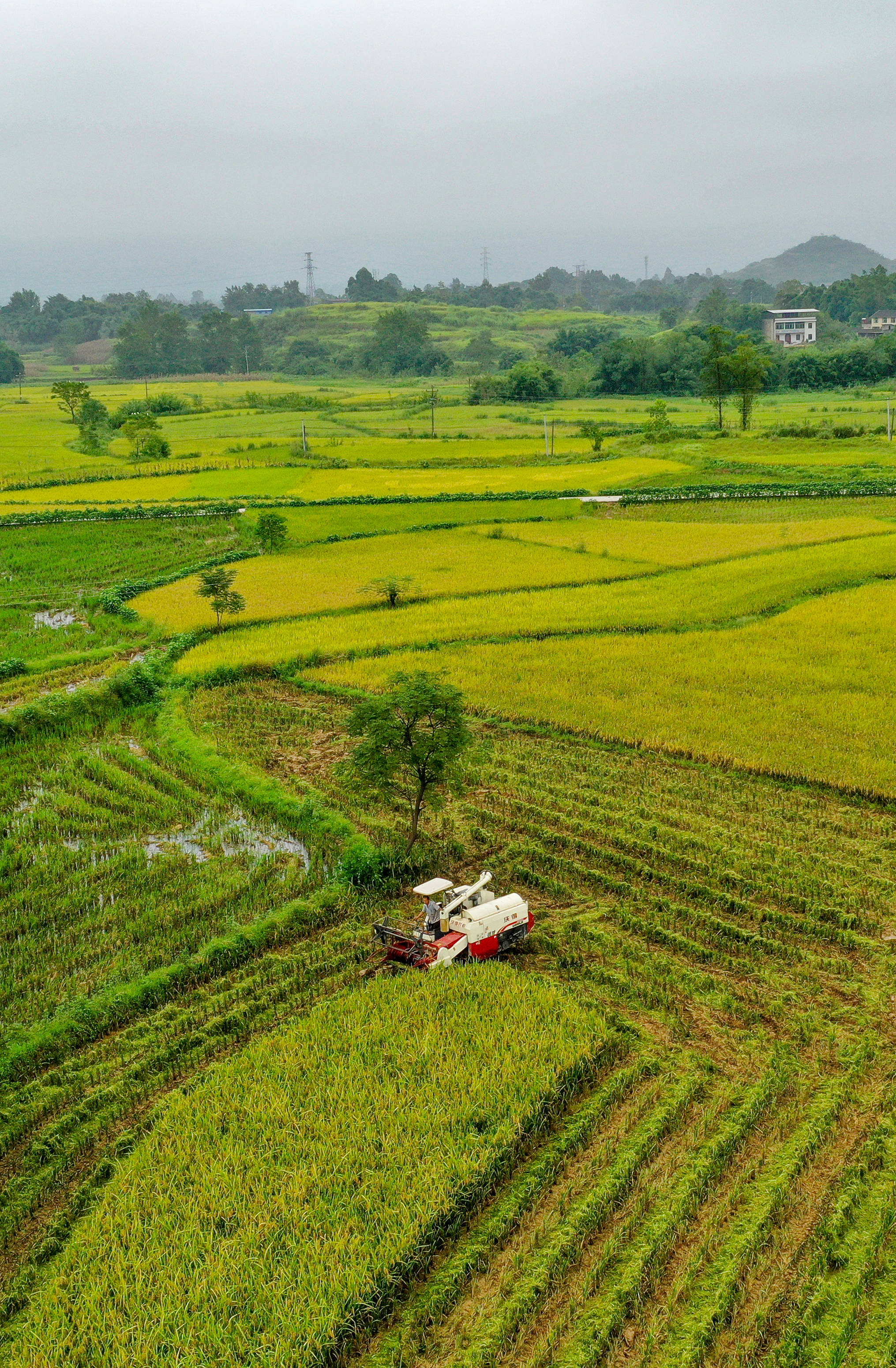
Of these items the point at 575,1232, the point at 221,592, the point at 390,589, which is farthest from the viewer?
the point at 390,589

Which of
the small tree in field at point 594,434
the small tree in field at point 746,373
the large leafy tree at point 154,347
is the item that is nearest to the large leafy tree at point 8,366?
the large leafy tree at point 154,347

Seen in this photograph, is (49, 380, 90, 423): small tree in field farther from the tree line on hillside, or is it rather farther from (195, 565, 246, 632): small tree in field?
(195, 565, 246, 632): small tree in field

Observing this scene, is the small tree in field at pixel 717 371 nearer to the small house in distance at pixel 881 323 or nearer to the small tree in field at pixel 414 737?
the small tree in field at pixel 414 737

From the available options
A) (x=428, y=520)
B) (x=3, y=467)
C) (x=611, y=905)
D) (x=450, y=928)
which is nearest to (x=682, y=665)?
(x=611, y=905)

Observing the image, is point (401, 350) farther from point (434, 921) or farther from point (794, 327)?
point (434, 921)

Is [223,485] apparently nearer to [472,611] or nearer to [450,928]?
[472,611]

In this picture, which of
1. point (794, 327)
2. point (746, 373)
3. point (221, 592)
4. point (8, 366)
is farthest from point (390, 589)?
point (794, 327)
